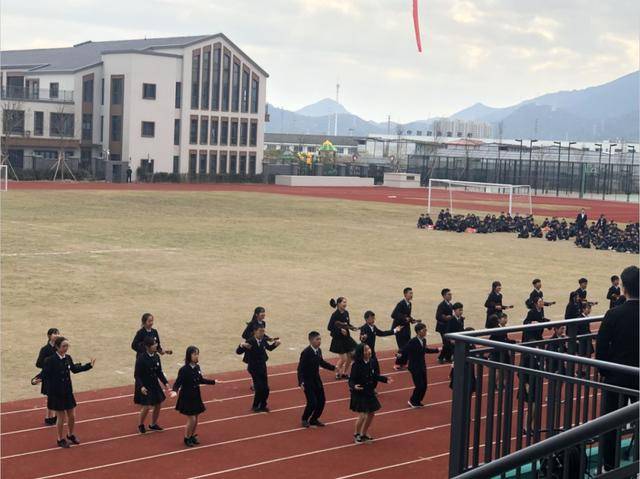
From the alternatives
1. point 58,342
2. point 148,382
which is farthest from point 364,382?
point 58,342

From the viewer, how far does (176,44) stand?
77.9m

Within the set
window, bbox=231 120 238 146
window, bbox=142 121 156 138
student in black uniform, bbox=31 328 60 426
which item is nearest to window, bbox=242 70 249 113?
window, bbox=231 120 238 146

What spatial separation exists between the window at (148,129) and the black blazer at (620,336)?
7265 cm

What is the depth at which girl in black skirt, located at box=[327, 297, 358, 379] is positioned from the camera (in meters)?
15.0

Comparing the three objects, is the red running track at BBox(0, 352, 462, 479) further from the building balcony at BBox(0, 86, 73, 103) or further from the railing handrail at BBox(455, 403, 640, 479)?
the building balcony at BBox(0, 86, 73, 103)

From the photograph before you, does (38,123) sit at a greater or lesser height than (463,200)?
greater

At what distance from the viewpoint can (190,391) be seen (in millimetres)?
11305

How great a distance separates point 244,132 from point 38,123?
18094mm

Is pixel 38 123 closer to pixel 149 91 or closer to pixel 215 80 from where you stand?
pixel 149 91

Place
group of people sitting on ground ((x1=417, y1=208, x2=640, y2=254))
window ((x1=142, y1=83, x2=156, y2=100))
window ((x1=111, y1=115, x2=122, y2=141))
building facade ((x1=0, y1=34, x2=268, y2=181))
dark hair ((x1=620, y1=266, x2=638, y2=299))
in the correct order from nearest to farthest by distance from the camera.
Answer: dark hair ((x1=620, y1=266, x2=638, y2=299)) < group of people sitting on ground ((x1=417, y1=208, x2=640, y2=254)) < building facade ((x1=0, y1=34, x2=268, y2=181)) < window ((x1=142, y1=83, x2=156, y2=100)) < window ((x1=111, y1=115, x2=122, y2=141))

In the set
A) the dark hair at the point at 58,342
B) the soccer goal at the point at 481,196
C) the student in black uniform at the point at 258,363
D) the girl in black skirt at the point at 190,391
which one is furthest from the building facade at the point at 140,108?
the girl in black skirt at the point at 190,391

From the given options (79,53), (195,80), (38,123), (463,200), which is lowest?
(463,200)

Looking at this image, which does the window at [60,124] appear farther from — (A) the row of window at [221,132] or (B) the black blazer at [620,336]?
(B) the black blazer at [620,336]

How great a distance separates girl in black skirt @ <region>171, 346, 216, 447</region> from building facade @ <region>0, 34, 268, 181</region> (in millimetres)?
65651
